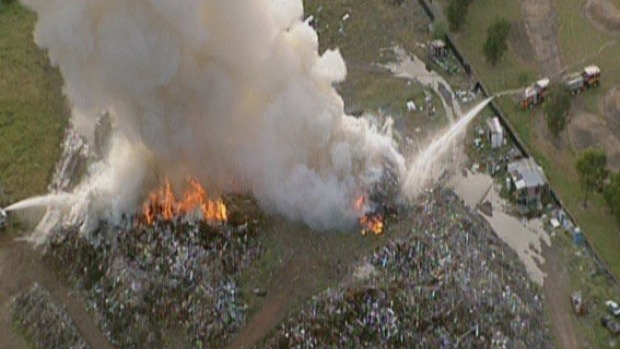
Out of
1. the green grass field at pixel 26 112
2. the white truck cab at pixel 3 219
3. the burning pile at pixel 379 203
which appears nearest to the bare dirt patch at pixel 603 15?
the burning pile at pixel 379 203

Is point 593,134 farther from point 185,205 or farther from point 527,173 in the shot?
point 185,205

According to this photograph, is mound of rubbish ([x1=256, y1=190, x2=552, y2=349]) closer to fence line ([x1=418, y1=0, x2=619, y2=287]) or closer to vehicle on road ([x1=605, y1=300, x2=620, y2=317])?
vehicle on road ([x1=605, y1=300, x2=620, y2=317])

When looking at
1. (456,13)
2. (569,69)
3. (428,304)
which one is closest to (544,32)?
(569,69)

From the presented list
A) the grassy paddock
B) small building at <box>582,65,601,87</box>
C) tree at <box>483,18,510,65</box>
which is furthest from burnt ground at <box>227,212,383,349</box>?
small building at <box>582,65,601,87</box>

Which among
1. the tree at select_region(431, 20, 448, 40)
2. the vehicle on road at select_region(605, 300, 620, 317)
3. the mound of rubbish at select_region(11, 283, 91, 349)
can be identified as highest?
the tree at select_region(431, 20, 448, 40)

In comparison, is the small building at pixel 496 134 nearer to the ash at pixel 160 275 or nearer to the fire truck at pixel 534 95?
the fire truck at pixel 534 95
